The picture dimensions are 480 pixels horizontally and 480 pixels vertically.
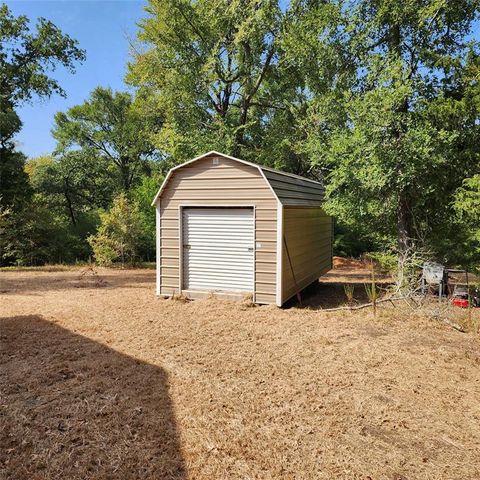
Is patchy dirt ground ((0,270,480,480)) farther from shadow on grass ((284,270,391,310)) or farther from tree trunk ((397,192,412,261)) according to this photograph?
tree trunk ((397,192,412,261))

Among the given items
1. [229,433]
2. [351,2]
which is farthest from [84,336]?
[351,2]

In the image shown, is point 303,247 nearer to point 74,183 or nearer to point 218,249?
point 218,249

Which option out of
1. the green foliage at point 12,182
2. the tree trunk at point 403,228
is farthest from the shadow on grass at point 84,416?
the green foliage at point 12,182

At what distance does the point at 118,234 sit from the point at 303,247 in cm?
775

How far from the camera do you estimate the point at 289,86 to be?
15133 mm

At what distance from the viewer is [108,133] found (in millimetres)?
24875

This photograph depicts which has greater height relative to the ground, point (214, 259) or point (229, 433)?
point (214, 259)

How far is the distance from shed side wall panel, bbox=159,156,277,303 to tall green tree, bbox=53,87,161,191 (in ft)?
56.1

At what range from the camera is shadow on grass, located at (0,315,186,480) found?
8.93 ft

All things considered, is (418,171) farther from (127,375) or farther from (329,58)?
(127,375)

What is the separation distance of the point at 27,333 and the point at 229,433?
4067 millimetres

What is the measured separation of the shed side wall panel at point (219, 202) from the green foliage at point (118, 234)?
593cm

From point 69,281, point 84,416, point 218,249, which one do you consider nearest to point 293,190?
point 218,249

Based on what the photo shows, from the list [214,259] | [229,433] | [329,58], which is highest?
[329,58]
